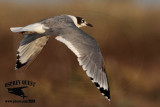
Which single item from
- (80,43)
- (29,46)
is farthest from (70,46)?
(29,46)

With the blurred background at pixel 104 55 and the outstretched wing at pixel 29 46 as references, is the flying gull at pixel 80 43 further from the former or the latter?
the blurred background at pixel 104 55

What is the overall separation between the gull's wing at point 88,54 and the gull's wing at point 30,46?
540mm

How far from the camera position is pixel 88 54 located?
461 centimetres

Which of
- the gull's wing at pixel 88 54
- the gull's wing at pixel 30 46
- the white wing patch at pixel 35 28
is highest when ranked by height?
the white wing patch at pixel 35 28

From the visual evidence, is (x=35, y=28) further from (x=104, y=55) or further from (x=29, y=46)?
(x=104, y=55)

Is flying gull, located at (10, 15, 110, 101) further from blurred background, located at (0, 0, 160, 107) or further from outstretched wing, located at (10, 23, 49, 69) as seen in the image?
blurred background, located at (0, 0, 160, 107)

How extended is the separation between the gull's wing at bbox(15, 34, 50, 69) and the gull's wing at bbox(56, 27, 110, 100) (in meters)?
0.54

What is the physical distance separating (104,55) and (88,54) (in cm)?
271

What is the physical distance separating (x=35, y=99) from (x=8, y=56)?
1011mm

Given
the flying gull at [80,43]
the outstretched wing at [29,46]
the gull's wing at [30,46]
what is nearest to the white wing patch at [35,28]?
the flying gull at [80,43]

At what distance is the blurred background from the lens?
6.43 metres

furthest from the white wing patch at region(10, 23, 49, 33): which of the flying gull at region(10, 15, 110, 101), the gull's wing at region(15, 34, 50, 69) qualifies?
the gull's wing at region(15, 34, 50, 69)

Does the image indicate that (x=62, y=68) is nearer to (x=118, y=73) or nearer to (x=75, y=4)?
(x=118, y=73)

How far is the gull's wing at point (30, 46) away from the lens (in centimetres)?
518
